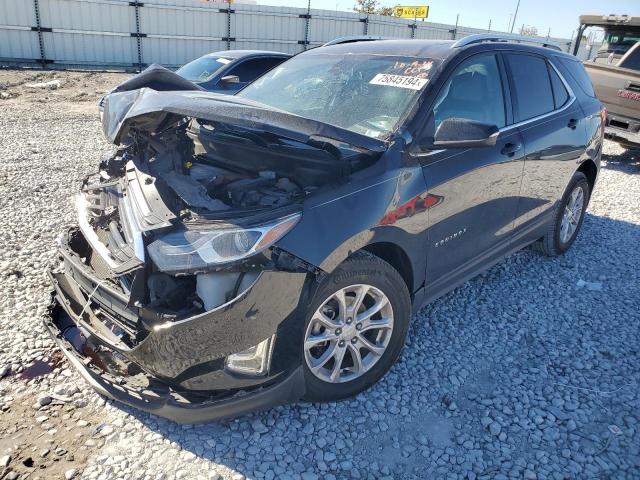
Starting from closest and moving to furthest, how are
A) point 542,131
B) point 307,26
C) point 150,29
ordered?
point 542,131 < point 150,29 < point 307,26

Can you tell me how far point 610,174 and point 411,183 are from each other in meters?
7.18

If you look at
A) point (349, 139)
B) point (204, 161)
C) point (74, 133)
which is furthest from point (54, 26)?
point (349, 139)

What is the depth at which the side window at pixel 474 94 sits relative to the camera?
10.2ft

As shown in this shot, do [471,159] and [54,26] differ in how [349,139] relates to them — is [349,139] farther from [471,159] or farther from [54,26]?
[54,26]

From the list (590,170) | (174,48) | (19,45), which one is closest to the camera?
(590,170)

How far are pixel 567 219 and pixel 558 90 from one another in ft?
4.20

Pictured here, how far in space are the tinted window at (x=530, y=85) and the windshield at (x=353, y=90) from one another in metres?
1.02

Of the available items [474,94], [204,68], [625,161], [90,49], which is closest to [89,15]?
[90,49]

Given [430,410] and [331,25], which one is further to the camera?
[331,25]

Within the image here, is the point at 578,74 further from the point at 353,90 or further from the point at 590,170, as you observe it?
the point at 353,90

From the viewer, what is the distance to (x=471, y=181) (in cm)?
327

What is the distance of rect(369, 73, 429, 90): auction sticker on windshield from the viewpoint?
3.07 metres

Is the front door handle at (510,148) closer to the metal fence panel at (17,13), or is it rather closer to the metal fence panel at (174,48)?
the metal fence panel at (174,48)

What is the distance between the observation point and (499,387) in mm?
3020
